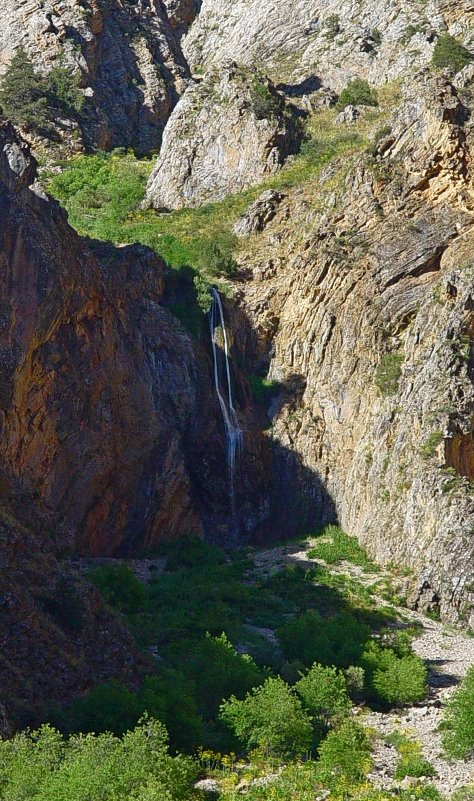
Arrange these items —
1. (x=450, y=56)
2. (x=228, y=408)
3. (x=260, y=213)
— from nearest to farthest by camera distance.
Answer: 1. (x=228, y=408)
2. (x=260, y=213)
3. (x=450, y=56)

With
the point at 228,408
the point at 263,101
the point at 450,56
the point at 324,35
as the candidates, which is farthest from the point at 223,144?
the point at 228,408

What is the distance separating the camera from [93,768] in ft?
76.3

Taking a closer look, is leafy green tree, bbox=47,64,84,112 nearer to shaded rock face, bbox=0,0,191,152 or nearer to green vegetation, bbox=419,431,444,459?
shaded rock face, bbox=0,0,191,152

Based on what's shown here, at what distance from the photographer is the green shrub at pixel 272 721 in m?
28.8

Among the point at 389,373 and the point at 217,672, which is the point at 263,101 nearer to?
the point at 389,373

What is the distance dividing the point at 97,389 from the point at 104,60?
158ft

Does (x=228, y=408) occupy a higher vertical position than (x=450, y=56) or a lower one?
lower

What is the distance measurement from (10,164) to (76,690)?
25032mm

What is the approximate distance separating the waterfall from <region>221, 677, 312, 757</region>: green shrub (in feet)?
80.2

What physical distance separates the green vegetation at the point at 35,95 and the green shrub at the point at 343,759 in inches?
2347

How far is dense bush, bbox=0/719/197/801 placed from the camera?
2244cm

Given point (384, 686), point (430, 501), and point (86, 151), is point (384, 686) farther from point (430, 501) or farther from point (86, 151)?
point (86, 151)

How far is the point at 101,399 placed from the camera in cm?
5025

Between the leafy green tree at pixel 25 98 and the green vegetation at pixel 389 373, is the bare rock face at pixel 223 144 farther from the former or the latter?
the green vegetation at pixel 389 373
